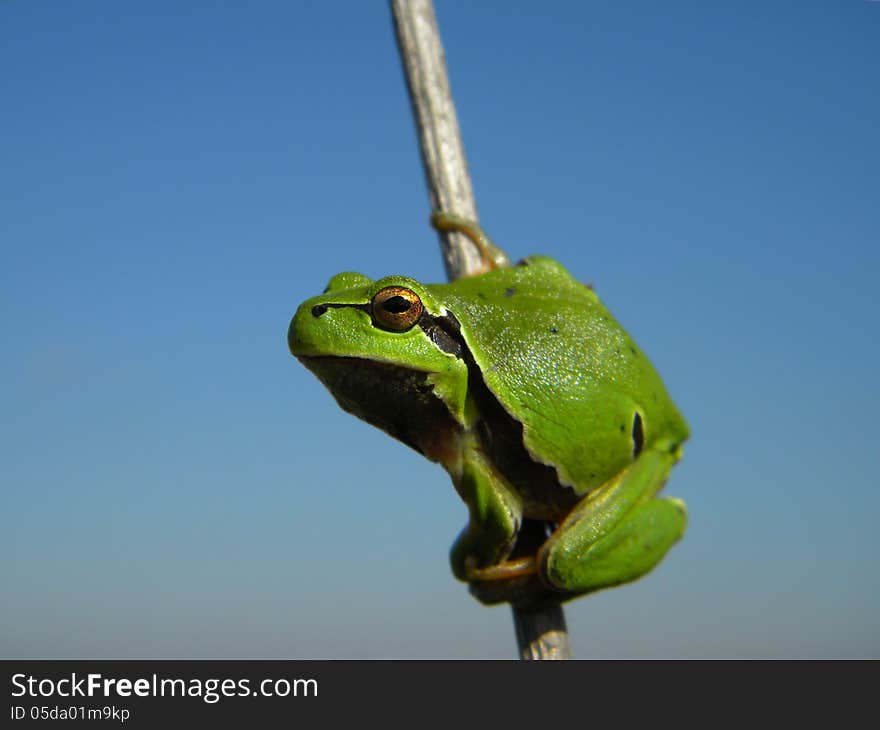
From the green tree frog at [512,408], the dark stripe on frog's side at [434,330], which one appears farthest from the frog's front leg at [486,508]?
the dark stripe on frog's side at [434,330]

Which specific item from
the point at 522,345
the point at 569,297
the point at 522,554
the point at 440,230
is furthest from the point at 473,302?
the point at 522,554

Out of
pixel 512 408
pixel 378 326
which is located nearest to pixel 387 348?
pixel 378 326

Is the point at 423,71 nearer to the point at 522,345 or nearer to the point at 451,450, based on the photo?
the point at 522,345

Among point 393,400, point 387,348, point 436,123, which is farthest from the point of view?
point 436,123

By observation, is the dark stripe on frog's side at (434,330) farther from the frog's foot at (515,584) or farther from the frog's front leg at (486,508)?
the frog's foot at (515,584)

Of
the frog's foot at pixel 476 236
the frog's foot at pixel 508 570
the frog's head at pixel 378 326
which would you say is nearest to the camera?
the frog's head at pixel 378 326

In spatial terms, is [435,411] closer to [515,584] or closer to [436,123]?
[515,584]

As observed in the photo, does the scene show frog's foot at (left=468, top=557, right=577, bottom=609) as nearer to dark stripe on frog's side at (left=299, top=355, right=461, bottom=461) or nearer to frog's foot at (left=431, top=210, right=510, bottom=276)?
dark stripe on frog's side at (left=299, top=355, right=461, bottom=461)

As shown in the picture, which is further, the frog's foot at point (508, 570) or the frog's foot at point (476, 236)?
the frog's foot at point (476, 236)
